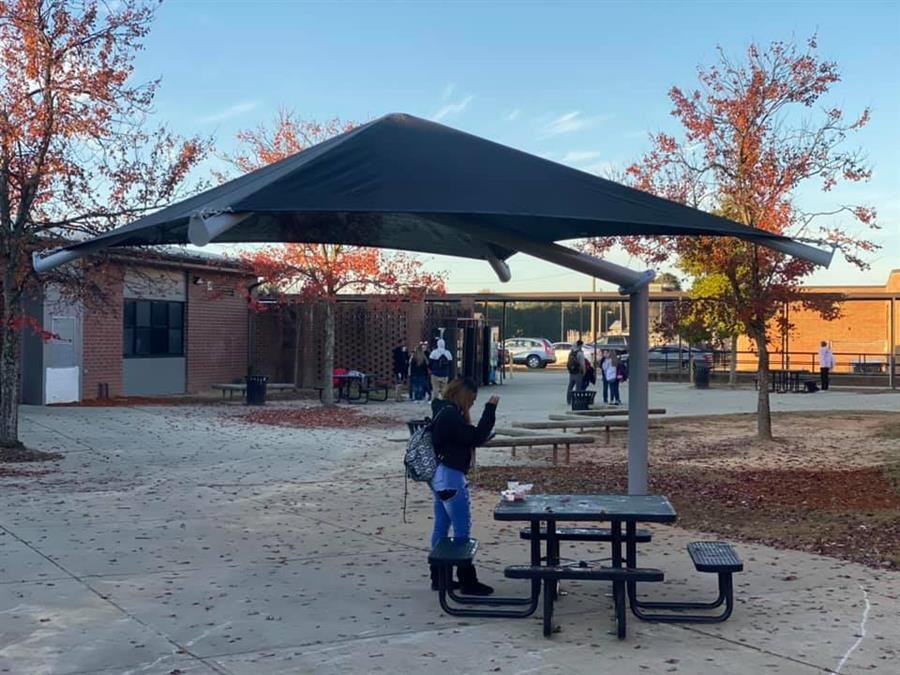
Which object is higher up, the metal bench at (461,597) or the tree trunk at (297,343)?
the tree trunk at (297,343)

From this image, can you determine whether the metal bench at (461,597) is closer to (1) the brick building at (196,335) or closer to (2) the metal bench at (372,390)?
(1) the brick building at (196,335)

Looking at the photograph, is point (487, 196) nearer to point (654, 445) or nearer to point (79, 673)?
Result: point (79, 673)

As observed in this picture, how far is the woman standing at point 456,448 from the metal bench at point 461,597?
0.20 meters

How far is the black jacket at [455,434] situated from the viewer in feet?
23.0

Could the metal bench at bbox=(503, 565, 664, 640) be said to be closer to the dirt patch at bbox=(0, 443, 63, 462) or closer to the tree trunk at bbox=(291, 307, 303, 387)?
the dirt patch at bbox=(0, 443, 63, 462)

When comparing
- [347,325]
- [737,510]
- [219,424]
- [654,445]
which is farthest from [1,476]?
[347,325]

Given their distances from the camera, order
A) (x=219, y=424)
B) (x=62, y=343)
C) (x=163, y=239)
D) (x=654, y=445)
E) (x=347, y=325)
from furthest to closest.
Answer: (x=347, y=325) < (x=62, y=343) < (x=219, y=424) < (x=654, y=445) < (x=163, y=239)

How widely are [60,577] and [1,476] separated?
5955mm

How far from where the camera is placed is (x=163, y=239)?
33.8ft

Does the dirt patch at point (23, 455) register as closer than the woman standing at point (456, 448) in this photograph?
No

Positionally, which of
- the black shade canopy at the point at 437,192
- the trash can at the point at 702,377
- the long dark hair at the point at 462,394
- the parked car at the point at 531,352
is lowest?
the trash can at the point at 702,377

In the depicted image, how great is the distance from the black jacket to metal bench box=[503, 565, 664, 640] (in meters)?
1.02

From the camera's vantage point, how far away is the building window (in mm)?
26953

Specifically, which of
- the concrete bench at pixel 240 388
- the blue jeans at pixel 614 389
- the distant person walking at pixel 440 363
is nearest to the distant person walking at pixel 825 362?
the blue jeans at pixel 614 389
